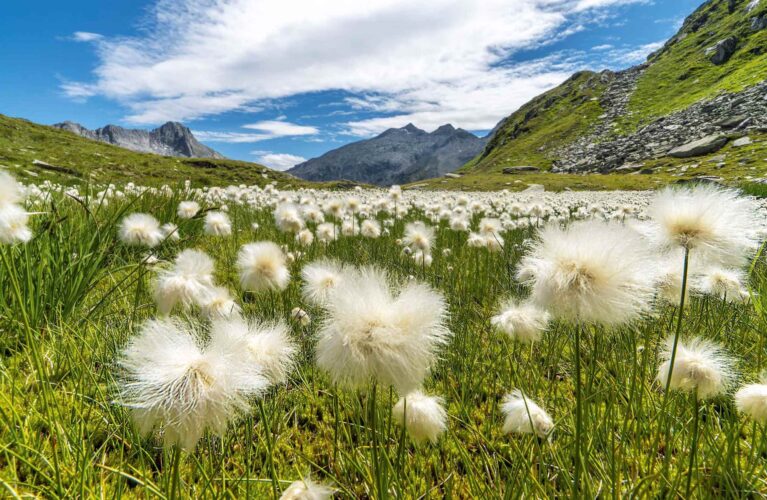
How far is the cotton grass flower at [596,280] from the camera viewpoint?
1.42m

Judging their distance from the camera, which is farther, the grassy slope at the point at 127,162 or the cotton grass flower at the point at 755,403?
the grassy slope at the point at 127,162

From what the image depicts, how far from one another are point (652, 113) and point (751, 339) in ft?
367

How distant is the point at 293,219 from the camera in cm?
528

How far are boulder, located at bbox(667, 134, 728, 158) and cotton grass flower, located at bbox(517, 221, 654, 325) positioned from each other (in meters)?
73.8

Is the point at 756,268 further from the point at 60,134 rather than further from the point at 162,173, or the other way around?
the point at 60,134

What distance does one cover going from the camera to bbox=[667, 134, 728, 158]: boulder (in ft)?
186

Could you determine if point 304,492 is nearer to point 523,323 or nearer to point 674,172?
point 523,323

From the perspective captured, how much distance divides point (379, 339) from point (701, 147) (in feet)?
251

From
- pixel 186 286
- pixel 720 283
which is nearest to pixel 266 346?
pixel 186 286

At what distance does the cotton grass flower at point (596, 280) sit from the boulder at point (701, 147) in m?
73.8

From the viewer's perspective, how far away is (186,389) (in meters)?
1.21

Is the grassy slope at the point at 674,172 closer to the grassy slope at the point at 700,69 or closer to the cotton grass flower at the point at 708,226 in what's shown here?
the grassy slope at the point at 700,69

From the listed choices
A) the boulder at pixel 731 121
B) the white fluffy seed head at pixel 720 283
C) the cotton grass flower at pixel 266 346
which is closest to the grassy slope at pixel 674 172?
the boulder at pixel 731 121

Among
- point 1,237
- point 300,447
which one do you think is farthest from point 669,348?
point 1,237
